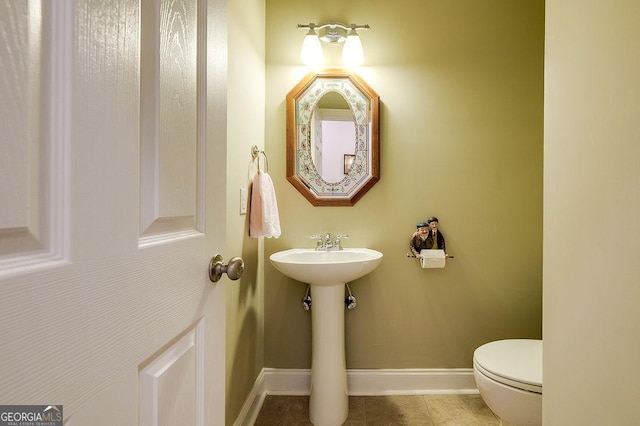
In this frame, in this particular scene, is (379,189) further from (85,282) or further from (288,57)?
(85,282)

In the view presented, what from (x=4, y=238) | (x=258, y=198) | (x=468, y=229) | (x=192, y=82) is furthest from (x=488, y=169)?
(x=4, y=238)

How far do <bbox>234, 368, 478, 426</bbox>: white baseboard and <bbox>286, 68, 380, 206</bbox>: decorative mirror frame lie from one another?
1.07m

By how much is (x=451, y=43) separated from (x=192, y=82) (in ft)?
6.43

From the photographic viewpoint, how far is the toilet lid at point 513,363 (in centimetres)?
131

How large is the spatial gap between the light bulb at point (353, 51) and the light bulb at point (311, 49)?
16 centimetres

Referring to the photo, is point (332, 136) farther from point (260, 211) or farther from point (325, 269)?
point (325, 269)

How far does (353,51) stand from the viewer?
202 centimetres

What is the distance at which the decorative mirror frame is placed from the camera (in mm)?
2043

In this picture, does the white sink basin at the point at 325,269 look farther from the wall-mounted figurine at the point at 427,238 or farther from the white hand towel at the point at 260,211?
the wall-mounted figurine at the point at 427,238

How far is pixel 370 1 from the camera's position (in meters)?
2.07

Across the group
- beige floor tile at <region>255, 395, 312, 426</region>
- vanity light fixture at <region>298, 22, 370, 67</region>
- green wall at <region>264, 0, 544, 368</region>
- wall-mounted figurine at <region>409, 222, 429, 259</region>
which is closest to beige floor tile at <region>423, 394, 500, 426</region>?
green wall at <region>264, 0, 544, 368</region>

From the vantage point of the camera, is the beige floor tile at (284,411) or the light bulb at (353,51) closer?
the beige floor tile at (284,411)

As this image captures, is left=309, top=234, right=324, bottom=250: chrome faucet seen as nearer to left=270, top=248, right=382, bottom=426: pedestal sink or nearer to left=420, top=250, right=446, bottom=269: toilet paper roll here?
left=270, top=248, right=382, bottom=426: pedestal sink

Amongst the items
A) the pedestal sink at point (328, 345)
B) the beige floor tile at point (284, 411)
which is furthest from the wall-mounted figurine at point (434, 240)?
the beige floor tile at point (284, 411)
